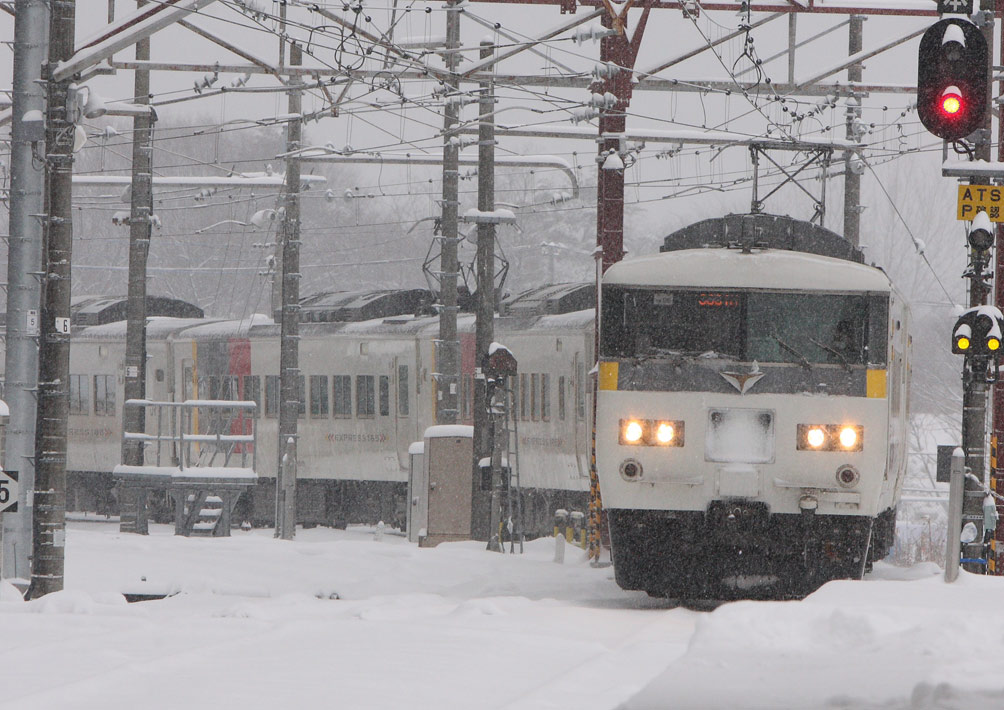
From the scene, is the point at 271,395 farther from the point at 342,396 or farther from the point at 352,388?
the point at 352,388

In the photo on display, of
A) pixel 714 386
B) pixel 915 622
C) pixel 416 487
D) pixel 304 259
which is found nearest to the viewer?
pixel 915 622

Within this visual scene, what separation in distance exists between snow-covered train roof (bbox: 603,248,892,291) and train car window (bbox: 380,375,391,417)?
1526 centimetres

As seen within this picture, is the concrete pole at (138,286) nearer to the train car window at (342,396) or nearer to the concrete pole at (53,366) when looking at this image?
the train car window at (342,396)

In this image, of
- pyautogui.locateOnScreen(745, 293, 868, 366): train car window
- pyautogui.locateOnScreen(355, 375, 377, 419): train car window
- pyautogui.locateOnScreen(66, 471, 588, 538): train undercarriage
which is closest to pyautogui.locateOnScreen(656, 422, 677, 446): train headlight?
pyautogui.locateOnScreen(745, 293, 868, 366): train car window

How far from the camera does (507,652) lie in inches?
346

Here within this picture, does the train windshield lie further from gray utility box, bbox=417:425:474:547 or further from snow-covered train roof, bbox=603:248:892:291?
gray utility box, bbox=417:425:474:547

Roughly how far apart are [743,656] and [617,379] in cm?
518

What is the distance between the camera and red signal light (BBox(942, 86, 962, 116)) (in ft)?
32.7

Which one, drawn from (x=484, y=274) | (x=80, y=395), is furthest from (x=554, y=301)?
(x=80, y=395)

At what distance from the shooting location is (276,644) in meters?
8.93

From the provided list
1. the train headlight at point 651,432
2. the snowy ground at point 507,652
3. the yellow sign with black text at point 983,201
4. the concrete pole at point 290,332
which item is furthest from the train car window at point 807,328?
the concrete pole at point 290,332

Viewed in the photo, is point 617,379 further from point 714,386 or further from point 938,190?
point 938,190

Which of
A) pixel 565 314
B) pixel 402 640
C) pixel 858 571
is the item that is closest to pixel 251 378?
pixel 565 314

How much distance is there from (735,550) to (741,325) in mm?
1704
